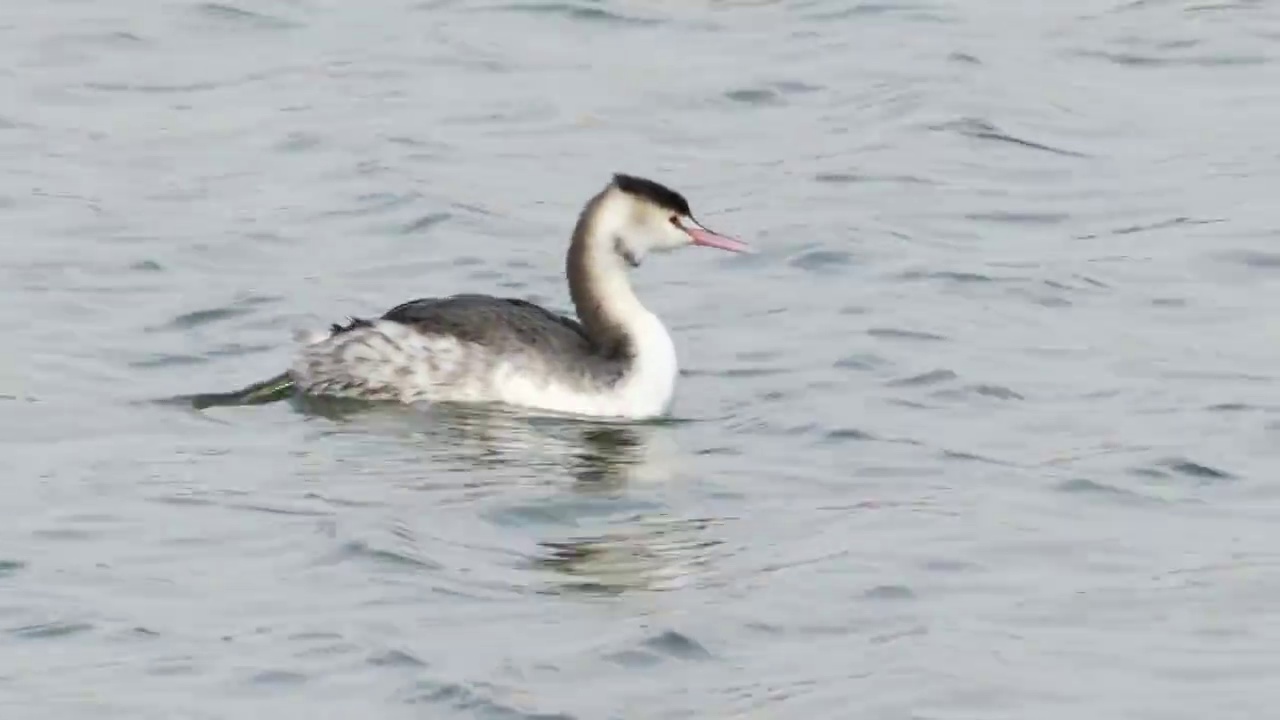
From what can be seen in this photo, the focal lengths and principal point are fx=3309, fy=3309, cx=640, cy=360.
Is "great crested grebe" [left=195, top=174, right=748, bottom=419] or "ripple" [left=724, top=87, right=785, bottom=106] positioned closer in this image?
"great crested grebe" [left=195, top=174, right=748, bottom=419]

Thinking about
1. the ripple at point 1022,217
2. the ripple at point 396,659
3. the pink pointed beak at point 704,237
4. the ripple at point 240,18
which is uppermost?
the pink pointed beak at point 704,237

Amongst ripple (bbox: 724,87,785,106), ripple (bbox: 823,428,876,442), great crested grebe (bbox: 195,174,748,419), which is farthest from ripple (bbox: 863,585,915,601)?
ripple (bbox: 724,87,785,106)

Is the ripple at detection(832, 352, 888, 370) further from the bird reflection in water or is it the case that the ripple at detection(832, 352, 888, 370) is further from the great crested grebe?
the bird reflection in water

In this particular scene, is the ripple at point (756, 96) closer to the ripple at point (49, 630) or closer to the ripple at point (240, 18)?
the ripple at point (240, 18)

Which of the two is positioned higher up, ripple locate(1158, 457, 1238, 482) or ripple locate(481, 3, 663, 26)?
ripple locate(1158, 457, 1238, 482)

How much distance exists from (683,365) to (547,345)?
100cm

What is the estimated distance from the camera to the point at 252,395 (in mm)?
12656

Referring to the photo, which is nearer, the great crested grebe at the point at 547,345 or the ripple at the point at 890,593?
the ripple at the point at 890,593

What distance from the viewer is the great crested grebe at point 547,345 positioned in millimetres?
12500

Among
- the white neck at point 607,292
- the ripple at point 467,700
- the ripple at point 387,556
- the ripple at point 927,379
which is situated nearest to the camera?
the ripple at point 467,700

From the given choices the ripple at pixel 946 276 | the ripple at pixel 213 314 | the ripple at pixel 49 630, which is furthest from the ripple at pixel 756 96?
the ripple at pixel 49 630

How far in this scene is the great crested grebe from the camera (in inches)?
492

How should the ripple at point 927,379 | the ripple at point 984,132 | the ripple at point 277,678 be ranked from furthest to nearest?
the ripple at point 984,132 < the ripple at point 927,379 < the ripple at point 277,678

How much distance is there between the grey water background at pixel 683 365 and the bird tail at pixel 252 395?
89 mm
